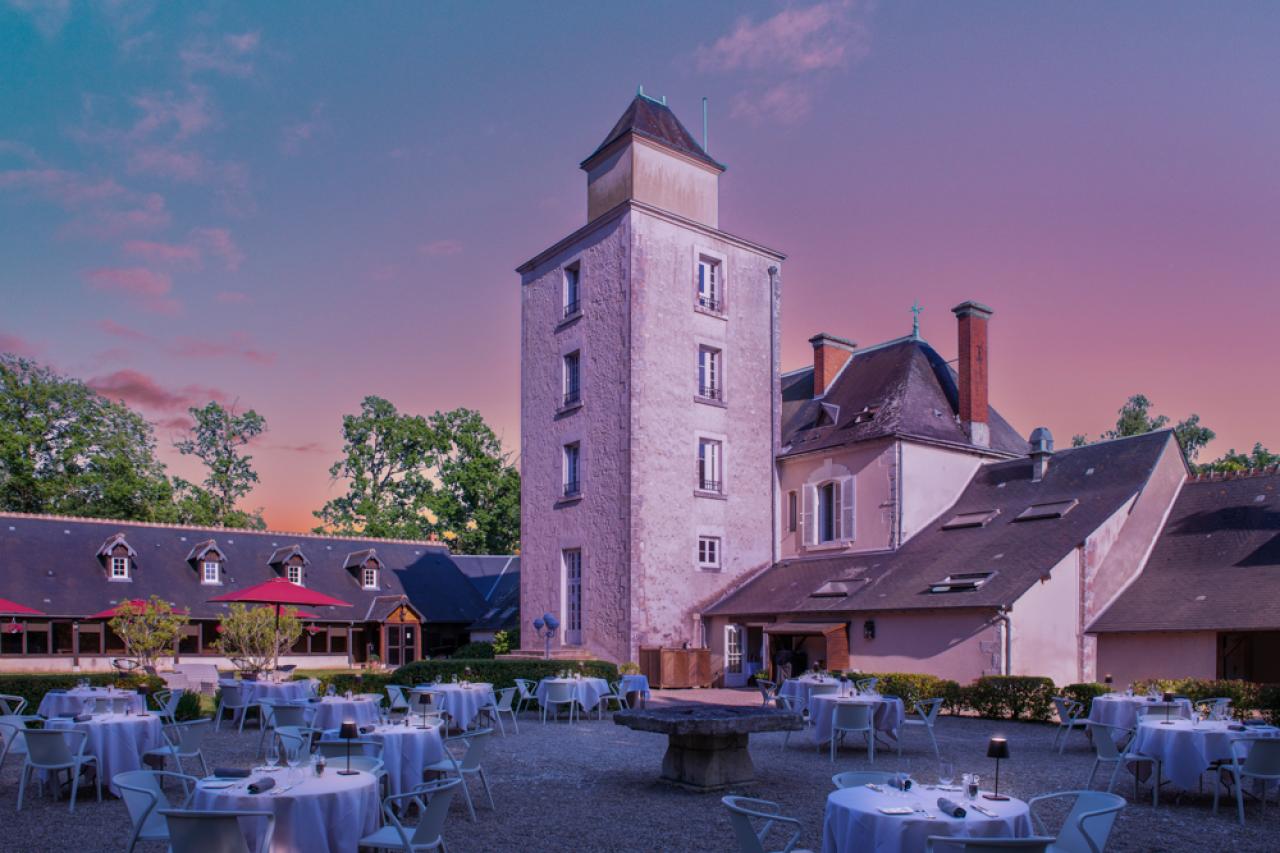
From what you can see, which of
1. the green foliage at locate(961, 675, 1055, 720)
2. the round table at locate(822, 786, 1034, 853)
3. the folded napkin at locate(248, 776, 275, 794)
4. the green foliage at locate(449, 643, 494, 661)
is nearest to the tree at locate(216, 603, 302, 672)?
the green foliage at locate(449, 643, 494, 661)

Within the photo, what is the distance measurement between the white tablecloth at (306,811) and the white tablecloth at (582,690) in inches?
389

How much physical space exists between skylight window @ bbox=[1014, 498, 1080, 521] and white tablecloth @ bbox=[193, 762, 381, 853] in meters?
17.4

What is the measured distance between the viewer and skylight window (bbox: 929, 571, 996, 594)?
1841 cm

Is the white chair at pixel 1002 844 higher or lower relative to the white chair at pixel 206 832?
higher

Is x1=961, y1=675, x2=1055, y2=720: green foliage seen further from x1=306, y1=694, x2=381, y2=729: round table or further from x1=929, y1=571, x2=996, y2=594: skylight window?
x1=306, y1=694, x2=381, y2=729: round table

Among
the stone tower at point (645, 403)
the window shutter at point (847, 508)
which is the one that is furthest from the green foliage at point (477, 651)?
the window shutter at point (847, 508)

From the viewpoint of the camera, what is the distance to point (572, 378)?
83.3ft

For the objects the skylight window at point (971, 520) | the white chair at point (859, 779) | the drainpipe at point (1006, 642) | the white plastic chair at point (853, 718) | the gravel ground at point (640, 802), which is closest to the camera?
the white chair at point (859, 779)

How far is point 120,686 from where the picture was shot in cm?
1396

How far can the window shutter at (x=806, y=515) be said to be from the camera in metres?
24.5

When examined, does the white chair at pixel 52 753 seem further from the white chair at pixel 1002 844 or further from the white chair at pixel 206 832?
the white chair at pixel 1002 844

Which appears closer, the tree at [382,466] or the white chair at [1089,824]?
the white chair at [1089,824]

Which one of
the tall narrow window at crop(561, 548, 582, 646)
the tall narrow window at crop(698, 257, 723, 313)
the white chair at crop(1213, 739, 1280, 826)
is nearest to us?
the white chair at crop(1213, 739, 1280, 826)

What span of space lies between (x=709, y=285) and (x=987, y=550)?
975cm
